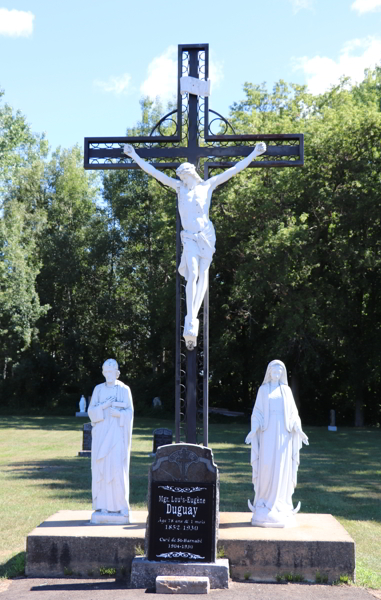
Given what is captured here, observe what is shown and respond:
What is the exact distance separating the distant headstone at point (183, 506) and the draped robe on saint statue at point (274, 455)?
1134 millimetres

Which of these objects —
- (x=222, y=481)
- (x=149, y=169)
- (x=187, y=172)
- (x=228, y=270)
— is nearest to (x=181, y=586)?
(x=187, y=172)

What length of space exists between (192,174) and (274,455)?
348cm

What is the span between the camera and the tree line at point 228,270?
2923 centimetres

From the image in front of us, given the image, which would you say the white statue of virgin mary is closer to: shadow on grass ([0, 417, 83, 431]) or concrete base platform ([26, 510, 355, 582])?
concrete base platform ([26, 510, 355, 582])

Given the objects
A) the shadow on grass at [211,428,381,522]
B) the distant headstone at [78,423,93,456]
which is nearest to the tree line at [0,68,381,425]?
the shadow on grass at [211,428,381,522]

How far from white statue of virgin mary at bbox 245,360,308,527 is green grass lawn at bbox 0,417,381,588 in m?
1.15

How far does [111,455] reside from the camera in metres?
8.44

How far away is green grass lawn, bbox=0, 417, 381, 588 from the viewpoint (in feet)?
32.2

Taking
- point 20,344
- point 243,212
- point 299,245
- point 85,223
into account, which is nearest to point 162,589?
point 299,245

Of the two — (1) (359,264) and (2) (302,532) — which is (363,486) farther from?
(1) (359,264)

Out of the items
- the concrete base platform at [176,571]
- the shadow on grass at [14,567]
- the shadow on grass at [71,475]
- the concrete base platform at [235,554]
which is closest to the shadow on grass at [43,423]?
the shadow on grass at [71,475]

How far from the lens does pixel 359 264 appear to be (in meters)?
28.2

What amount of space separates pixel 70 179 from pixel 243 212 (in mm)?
20047

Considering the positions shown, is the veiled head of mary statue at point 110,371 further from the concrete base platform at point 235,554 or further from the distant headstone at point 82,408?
the distant headstone at point 82,408
